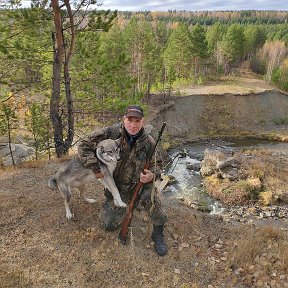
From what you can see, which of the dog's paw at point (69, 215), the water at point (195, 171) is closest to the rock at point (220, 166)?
the water at point (195, 171)

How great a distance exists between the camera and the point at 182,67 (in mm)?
53438

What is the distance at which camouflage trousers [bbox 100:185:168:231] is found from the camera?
6684 millimetres

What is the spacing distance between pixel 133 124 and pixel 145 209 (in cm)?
199

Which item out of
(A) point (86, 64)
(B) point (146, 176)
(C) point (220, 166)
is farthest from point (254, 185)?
(B) point (146, 176)

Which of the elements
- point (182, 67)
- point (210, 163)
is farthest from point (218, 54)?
point (210, 163)

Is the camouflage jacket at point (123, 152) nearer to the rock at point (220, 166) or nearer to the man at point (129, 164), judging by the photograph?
the man at point (129, 164)

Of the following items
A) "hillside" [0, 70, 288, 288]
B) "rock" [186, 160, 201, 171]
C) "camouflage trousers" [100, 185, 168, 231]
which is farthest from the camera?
"rock" [186, 160, 201, 171]

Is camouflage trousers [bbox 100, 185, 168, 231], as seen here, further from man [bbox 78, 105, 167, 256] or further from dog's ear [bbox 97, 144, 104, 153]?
dog's ear [bbox 97, 144, 104, 153]

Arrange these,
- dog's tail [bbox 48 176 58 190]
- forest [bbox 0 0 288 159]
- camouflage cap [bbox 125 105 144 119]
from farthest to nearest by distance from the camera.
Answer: forest [bbox 0 0 288 159], dog's tail [bbox 48 176 58 190], camouflage cap [bbox 125 105 144 119]

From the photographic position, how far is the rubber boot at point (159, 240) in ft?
22.0

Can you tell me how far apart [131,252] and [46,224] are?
2.09 metres

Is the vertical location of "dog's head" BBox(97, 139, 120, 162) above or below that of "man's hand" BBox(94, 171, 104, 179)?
above

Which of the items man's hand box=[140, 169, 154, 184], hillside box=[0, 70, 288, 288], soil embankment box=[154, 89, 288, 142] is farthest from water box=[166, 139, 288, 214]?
man's hand box=[140, 169, 154, 184]

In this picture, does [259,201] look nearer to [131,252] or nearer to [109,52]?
[131,252]
